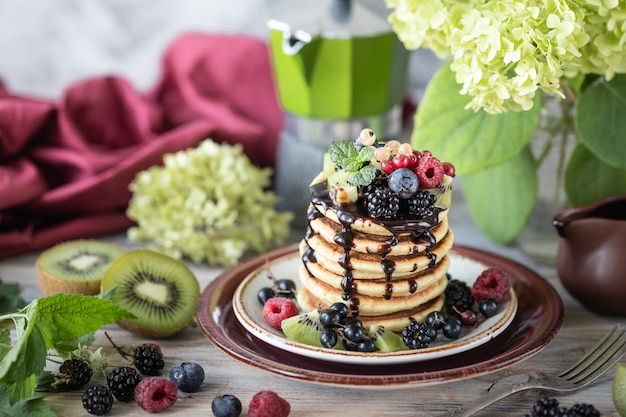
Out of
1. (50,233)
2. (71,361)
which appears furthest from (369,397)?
(50,233)

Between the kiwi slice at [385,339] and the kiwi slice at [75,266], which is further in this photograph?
the kiwi slice at [75,266]

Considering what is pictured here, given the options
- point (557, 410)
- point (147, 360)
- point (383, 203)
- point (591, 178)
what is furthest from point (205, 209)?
point (557, 410)

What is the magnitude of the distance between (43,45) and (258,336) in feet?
5.40

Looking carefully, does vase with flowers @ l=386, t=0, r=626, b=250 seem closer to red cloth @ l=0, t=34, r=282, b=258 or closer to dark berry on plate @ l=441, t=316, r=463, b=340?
dark berry on plate @ l=441, t=316, r=463, b=340

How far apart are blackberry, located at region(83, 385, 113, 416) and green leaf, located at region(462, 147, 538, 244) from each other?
94cm

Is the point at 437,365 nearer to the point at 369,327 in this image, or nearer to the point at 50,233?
the point at 369,327

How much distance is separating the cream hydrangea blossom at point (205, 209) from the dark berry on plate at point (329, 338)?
1.96ft

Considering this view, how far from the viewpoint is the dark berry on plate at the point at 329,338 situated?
51.6 inches

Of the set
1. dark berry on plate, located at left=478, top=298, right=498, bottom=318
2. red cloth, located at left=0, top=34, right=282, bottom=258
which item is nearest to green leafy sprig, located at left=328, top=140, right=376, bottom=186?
dark berry on plate, located at left=478, top=298, right=498, bottom=318

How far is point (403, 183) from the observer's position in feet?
4.28

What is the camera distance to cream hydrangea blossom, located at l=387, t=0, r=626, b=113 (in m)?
1.35

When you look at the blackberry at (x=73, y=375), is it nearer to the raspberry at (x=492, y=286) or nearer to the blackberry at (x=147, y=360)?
the blackberry at (x=147, y=360)

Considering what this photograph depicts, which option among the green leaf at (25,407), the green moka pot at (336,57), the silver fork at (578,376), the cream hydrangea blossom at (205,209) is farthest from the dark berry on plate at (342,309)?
the green moka pot at (336,57)

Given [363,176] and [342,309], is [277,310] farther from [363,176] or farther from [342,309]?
[363,176]
